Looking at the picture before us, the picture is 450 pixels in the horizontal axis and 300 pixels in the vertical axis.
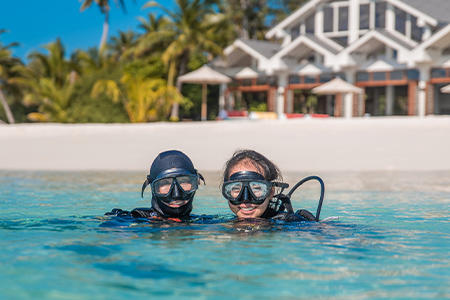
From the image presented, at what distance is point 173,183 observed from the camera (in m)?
4.19

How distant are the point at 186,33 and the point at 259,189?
1129 inches

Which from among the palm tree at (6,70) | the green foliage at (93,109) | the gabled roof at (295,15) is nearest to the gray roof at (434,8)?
the gabled roof at (295,15)

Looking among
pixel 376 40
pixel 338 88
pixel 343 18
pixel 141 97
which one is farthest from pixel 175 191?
pixel 343 18

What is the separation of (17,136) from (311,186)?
11.6 m

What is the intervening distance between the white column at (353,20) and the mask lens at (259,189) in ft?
90.8

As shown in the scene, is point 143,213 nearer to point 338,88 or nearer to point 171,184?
point 171,184

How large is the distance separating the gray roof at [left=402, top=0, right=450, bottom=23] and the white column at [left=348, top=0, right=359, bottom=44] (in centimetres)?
269

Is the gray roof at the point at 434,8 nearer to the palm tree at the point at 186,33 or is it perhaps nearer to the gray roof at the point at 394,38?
the gray roof at the point at 394,38

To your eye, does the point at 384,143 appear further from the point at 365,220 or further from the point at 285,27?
the point at 285,27

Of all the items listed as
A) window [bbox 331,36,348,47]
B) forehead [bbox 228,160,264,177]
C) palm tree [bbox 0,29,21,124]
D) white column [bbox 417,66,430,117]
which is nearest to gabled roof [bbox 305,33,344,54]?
window [bbox 331,36,348,47]

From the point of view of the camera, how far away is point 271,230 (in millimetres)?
4215

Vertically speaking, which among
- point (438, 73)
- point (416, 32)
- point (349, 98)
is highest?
point (416, 32)

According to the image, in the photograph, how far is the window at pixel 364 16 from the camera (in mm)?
30614

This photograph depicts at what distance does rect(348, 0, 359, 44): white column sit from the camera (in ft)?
100
